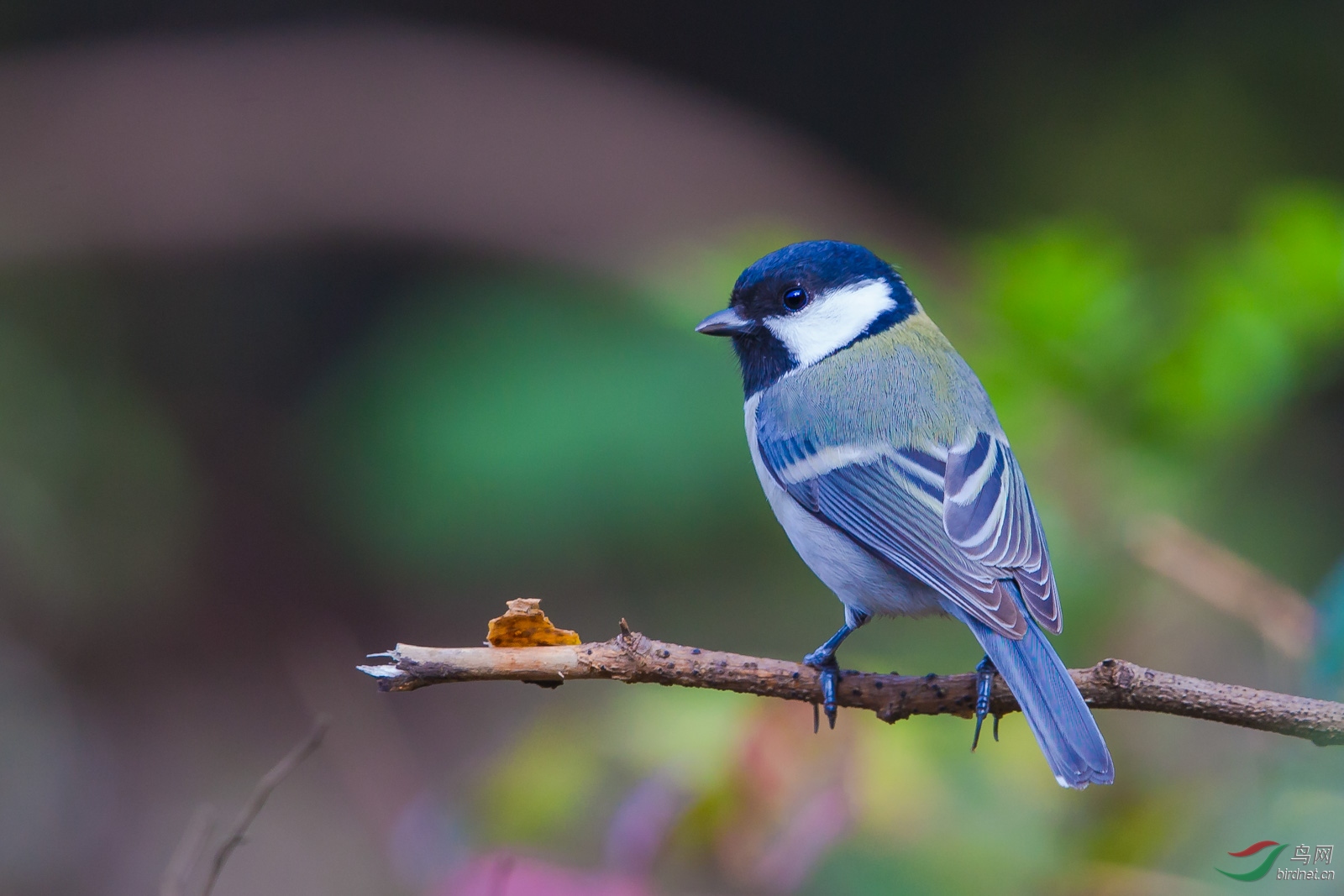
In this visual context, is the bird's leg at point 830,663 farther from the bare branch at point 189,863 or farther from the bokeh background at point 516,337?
the bare branch at point 189,863

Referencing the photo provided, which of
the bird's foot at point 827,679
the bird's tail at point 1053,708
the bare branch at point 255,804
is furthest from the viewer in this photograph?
the bird's foot at point 827,679

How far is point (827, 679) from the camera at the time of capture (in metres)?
2.06

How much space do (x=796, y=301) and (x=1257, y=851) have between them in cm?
152

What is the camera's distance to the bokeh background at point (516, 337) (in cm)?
314

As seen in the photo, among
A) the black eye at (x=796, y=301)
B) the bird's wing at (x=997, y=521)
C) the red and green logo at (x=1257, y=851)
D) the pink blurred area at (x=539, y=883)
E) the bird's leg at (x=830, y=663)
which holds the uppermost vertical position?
the black eye at (x=796, y=301)

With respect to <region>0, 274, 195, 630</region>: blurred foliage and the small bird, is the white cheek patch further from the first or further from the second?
<region>0, 274, 195, 630</region>: blurred foliage

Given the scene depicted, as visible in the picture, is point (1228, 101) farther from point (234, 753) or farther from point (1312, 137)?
point (234, 753)

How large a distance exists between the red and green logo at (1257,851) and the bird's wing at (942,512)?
53 centimetres

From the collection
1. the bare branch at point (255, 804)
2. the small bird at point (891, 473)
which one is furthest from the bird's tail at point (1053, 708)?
the bare branch at point (255, 804)

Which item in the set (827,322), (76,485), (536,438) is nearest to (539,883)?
(827,322)

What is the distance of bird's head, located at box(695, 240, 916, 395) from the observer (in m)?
2.79

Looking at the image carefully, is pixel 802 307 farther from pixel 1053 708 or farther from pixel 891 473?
pixel 1053 708

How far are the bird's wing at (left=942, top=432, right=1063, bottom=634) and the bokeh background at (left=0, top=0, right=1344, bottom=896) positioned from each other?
1.97ft

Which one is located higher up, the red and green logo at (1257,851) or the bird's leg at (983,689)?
the bird's leg at (983,689)
